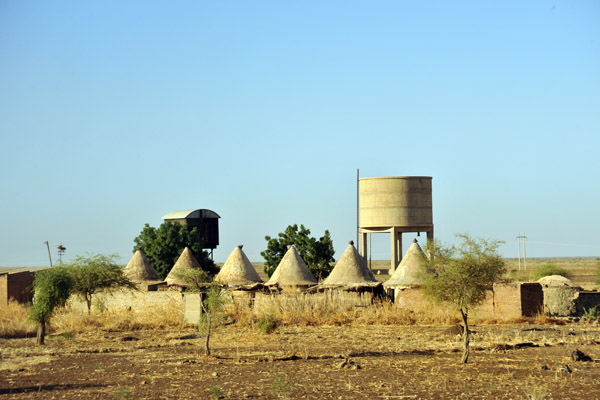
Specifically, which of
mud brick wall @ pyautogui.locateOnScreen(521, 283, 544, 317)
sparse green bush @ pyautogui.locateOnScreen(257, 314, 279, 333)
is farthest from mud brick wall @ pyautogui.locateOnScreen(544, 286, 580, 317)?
sparse green bush @ pyautogui.locateOnScreen(257, 314, 279, 333)

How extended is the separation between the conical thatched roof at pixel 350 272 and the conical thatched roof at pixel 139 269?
11.3 meters

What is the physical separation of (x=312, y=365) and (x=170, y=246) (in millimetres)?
33848

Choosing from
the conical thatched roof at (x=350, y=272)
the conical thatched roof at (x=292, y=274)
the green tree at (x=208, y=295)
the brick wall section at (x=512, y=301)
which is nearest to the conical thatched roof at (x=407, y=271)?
the conical thatched roof at (x=350, y=272)

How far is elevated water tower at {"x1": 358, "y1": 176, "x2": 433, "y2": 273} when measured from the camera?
38469 millimetres

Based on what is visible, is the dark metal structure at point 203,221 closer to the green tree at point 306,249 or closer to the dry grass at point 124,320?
the green tree at point 306,249

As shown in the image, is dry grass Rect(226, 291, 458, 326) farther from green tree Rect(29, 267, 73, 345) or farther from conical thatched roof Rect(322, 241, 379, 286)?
green tree Rect(29, 267, 73, 345)

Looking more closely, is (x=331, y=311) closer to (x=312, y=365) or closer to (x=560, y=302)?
(x=560, y=302)

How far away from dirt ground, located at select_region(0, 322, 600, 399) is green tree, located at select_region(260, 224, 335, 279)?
21.1m

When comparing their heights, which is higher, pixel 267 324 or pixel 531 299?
pixel 531 299

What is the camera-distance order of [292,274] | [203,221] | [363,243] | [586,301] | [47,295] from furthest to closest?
[203,221], [363,243], [292,274], [586,301], [47,295]

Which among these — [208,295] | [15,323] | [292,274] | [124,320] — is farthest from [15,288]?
[208,295]

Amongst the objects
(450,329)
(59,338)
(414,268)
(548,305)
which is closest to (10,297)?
(59,338)

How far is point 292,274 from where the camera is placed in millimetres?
33562

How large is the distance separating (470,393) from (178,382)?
17.8ft
